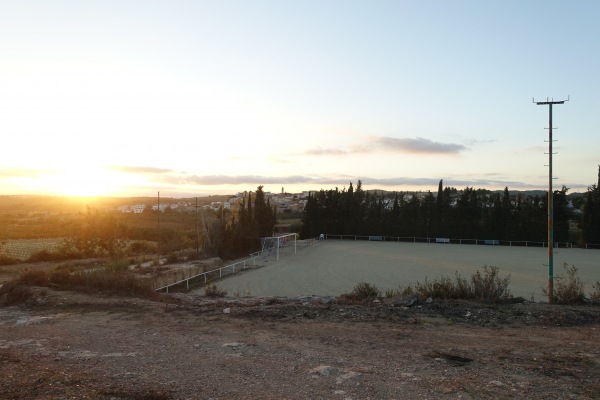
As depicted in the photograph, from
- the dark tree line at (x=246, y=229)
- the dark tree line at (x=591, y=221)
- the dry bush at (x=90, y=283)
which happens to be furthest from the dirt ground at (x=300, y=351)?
the dark tree line at (x=591, y=221)

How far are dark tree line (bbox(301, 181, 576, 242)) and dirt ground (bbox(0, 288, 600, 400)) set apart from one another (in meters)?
48.2

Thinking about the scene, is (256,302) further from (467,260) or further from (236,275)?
(467,260)

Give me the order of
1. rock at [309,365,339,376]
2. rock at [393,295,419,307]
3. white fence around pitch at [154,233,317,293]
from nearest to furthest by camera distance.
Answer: rock at [309,365,339,376], rock at [393,295,419,307], white fence around pitch at [154,233,317,293]

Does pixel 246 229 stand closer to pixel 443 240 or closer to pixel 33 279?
pixel 33 279

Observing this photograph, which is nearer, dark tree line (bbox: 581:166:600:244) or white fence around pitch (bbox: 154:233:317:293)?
white fence around pitch (bbox: 154:233:317:293)

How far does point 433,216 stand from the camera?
2302 inches

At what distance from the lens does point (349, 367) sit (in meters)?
6.10

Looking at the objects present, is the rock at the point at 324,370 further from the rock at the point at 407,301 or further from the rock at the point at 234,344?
the rock at the point at 407,301

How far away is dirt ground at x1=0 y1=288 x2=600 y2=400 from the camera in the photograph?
5.31 meters

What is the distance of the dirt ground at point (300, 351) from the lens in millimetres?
5312

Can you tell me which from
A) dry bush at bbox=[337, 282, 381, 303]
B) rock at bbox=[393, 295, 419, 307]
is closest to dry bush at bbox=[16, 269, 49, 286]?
dry bush at bbox=[337, 282, 381, 303]

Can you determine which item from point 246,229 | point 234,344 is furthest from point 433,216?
point 234,344

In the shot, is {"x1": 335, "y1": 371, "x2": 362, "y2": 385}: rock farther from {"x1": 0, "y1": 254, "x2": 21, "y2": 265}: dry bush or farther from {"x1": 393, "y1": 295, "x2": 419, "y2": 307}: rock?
{"x1": 0, "y1": 254, "x2": 21, "y2": 265}: dry bush

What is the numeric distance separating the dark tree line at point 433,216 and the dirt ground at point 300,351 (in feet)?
158
